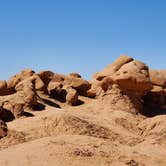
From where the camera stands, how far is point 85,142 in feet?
33.5

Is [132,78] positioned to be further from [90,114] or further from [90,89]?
[90,89]

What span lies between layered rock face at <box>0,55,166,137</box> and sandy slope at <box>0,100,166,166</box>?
97cm

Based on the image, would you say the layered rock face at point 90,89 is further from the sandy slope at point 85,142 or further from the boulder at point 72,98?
the sandy slope at point 85,142

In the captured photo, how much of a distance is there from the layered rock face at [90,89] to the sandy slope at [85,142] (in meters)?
0.97

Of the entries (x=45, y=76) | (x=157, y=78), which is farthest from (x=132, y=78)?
(x=45, y=76)

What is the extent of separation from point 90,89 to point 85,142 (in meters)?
14.0

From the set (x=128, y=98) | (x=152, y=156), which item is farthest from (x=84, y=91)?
(x=152, y=156)

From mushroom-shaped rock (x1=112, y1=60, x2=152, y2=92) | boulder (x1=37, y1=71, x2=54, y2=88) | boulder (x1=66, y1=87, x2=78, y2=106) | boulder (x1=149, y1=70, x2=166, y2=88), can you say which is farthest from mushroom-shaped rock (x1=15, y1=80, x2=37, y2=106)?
boulder (x1=149, y1=70, x2=166, y2=88)

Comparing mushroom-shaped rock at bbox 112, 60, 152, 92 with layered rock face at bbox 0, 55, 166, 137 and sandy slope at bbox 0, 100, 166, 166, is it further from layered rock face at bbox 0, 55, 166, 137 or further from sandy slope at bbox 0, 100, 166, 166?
sandy slope at bbox 0, 100, 166, 166

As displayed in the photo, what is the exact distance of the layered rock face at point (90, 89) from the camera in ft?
64.1

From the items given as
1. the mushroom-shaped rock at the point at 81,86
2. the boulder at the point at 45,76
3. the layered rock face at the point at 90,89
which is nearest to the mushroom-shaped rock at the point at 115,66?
the layered rock face at the point at 90,89

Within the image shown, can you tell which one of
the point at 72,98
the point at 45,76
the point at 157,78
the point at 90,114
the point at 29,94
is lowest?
the point at 90,114

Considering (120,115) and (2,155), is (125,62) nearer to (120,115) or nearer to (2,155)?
(120,115)

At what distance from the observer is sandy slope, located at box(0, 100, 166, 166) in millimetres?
9195
